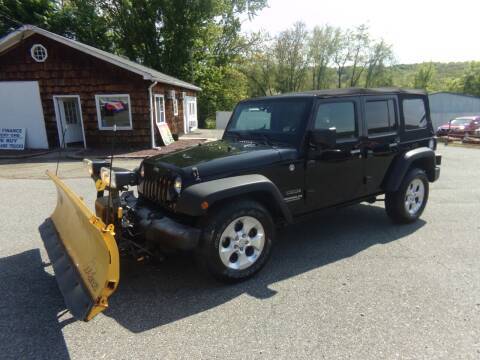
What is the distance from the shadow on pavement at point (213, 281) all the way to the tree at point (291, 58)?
141 ft

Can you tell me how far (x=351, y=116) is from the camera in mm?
4273

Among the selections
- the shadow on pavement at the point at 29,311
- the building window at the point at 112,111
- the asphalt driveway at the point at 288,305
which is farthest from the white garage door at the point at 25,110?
the shadow on pavement at the point at 29,311

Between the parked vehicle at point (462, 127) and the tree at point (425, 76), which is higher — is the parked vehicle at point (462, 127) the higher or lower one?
the lower one

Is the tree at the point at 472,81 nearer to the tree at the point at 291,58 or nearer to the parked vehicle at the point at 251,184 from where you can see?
the tree at the point at 291,58

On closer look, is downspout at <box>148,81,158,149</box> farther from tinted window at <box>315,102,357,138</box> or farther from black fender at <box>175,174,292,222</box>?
black fender at <box>175,174,292,222</box>

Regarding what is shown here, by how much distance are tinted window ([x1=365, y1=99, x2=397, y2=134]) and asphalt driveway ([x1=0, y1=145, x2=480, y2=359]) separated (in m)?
1.42

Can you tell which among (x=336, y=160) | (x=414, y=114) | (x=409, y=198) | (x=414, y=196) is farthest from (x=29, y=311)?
(x=414, y=114)

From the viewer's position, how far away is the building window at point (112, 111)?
13992 millimetres

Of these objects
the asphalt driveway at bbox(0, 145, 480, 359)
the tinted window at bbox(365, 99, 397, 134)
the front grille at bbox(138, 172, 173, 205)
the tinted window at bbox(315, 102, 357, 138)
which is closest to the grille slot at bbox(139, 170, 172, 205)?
the front grille at bbox(138, 172, 173, 205)

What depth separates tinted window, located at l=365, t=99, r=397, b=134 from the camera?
4449 millimetres

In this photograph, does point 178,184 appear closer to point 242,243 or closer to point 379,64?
point 242,243

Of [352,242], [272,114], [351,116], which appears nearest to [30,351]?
[272,114]

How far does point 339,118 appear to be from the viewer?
13.7 feet

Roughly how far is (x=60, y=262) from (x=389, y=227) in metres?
4.21
